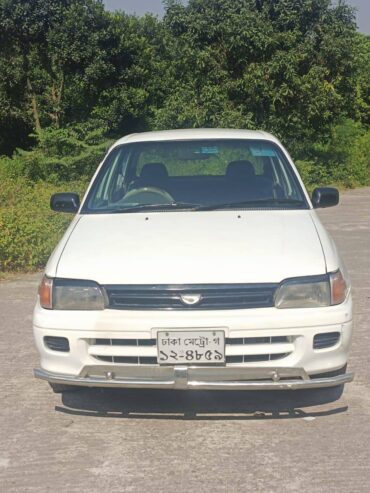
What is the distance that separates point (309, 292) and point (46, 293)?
1.41 metres

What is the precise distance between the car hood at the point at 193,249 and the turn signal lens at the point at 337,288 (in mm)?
77

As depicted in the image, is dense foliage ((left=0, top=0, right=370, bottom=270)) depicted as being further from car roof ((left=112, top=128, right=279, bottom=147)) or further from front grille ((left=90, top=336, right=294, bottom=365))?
front grille ((left=90, top=336, right=294, bottom=365))

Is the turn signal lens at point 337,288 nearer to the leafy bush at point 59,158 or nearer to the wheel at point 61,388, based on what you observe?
the wheel at point 61,388

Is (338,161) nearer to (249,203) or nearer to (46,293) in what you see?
(249,203)

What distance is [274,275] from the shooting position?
4133 millimetres

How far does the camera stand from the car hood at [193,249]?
13.6 ft

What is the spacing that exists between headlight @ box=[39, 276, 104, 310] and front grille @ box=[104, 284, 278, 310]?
0.18 m

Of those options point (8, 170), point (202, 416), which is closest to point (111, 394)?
point (202, 416)

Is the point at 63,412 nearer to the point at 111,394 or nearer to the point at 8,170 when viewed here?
the point at 111,394

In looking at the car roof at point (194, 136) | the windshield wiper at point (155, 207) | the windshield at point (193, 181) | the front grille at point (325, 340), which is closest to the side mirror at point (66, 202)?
the windshield at point (193, 181)

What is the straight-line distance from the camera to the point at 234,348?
160 inches

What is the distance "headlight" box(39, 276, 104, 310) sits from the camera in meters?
4.18

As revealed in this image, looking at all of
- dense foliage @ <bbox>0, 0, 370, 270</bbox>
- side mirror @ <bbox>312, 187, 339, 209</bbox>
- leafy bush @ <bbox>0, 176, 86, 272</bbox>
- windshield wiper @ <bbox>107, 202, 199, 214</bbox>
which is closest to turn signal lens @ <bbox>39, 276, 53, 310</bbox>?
windshield wiper @ <bbox>107, 202, 199, 214</bbox>

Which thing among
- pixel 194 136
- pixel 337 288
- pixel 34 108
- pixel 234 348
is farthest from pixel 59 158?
pixel 234 348
